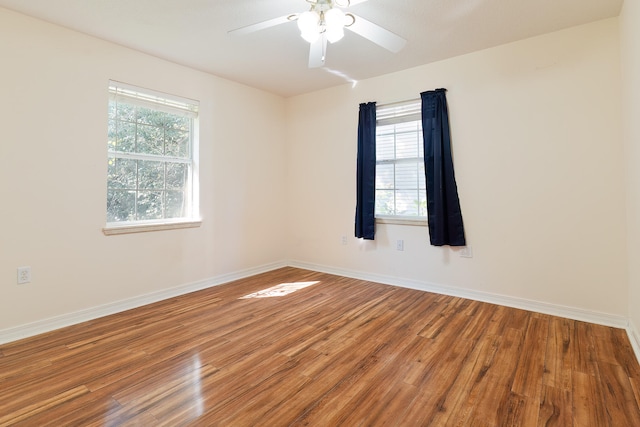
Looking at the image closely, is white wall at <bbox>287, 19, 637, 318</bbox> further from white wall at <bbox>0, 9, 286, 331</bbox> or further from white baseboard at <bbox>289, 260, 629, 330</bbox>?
white wall at <bbox>0, 9, 286, 331</bbox>

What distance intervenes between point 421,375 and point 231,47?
3.19m

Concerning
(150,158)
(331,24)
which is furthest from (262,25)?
(150,158)

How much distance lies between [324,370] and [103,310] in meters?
2.23

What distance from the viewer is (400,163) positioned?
3816mm

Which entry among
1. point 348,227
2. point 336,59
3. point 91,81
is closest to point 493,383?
point 348,227

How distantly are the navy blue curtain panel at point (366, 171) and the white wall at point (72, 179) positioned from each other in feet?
5.74

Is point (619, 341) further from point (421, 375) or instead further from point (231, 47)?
point (231, 47)

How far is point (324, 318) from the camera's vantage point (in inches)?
111

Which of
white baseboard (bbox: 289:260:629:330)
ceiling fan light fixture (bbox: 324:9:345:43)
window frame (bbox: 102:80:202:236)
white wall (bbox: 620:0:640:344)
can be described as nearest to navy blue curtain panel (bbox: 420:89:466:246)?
white baseboard (bbox: 289:260:629:330)

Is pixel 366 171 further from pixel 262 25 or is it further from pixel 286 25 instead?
pixel 262 25

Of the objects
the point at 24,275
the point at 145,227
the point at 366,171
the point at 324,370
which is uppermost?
Answer: the point at 366,171

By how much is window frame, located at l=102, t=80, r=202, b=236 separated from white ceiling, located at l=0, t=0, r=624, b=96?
0.41 meters

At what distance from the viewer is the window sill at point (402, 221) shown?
3637 mm

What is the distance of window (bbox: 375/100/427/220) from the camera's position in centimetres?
369
